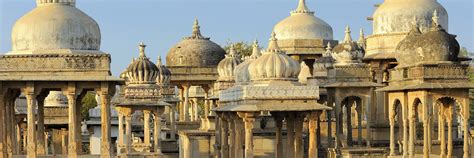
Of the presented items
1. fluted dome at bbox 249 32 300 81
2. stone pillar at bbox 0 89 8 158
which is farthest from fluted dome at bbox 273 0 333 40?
stone pillar at bbox 0 89 8 158

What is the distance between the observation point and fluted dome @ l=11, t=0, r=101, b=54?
82.2ft

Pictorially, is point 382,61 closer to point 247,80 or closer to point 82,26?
point 247,80

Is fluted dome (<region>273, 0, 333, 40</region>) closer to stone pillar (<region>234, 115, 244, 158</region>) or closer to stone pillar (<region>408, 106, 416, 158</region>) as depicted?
stone pillar (<region>234, 115, 244, 158</region>)

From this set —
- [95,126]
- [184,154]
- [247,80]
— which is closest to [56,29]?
[247,80]

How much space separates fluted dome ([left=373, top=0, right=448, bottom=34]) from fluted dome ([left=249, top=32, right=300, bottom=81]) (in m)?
8.35

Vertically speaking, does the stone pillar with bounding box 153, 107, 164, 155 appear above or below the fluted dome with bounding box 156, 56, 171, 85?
below

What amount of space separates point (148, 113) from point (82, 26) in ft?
34.9

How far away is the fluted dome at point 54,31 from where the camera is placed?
25062 mm

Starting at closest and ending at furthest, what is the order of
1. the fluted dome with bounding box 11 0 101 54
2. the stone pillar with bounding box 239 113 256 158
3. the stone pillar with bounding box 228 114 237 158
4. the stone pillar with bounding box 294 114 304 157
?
the fluted dome with bounding box 11 0 101 54 → the stone pillar with bounding box 239 113 256 158 → the stone pillar with bounding box 294 114 304 157 → the stone pillar with bounding box 228 114 237 158

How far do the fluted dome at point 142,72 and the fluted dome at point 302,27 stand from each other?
4.45 metres

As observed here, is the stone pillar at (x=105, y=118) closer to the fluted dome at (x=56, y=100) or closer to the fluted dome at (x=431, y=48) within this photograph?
the fluted dome at (x=431, y=48)

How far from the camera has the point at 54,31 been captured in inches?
986

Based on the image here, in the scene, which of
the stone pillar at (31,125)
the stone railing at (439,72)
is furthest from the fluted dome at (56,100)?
the stone railing at (439,72)

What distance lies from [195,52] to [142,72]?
6.81 m
